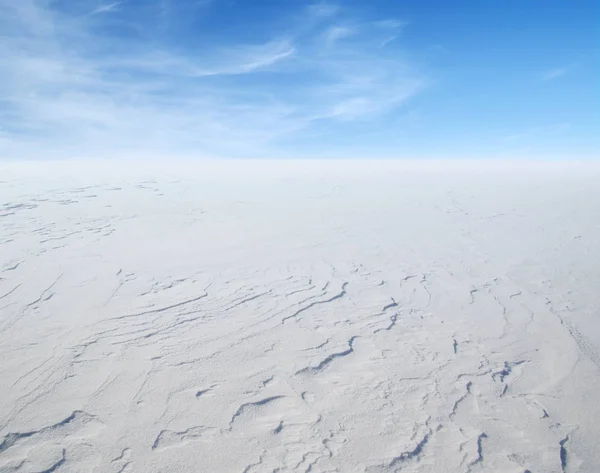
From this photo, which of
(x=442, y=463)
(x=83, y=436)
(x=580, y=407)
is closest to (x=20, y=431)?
(x=83, y=436)

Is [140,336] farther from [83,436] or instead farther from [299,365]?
[299,365]

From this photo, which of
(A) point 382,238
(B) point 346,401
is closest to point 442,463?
(B) point 346,401

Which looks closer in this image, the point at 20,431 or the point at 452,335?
the point at 20,431

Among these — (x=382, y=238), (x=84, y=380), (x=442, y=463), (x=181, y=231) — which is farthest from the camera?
(x=181, y=231)

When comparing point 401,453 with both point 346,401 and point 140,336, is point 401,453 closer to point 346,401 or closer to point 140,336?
point 346,401

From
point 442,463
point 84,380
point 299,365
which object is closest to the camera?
point 442,463

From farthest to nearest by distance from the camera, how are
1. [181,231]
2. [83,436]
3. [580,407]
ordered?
[181,231] < [580,407] < [83,436]
